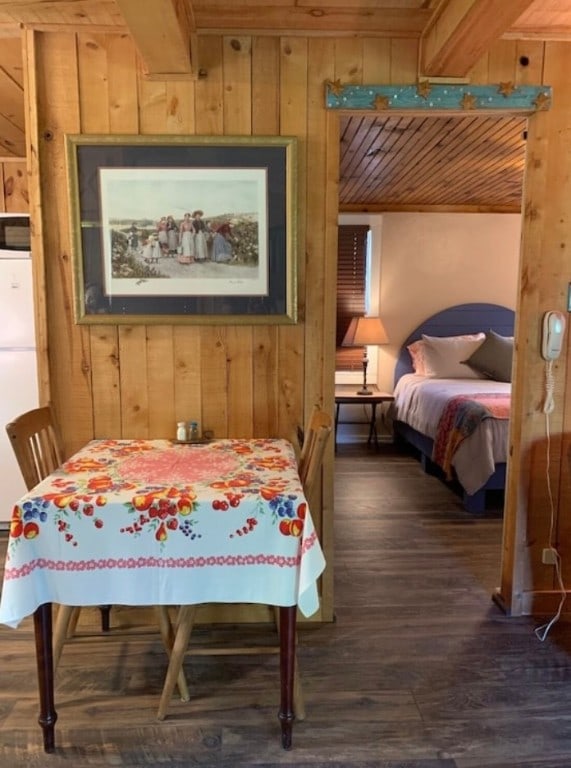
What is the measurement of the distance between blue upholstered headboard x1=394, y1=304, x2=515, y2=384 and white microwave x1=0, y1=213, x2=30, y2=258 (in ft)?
11.9

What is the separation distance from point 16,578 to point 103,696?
0.69 meters

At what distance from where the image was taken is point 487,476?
3715 millimetres

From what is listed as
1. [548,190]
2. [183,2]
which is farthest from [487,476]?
[183,2]

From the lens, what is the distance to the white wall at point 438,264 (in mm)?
5574

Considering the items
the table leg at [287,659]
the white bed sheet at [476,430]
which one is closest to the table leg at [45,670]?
the table leg at [287,659]

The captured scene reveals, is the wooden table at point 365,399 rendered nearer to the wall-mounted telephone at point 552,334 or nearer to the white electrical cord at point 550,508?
the white electrical cord at point 550,508

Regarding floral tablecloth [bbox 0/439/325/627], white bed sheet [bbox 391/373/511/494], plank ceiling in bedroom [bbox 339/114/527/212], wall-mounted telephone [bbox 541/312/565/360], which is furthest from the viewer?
white bed sheet [bbox 391/373/511/494]

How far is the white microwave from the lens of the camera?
3352mm

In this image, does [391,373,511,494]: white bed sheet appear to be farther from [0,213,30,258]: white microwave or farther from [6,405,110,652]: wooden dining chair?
[0,213,30,258]: white microwave

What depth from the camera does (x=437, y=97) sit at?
2.24 metres

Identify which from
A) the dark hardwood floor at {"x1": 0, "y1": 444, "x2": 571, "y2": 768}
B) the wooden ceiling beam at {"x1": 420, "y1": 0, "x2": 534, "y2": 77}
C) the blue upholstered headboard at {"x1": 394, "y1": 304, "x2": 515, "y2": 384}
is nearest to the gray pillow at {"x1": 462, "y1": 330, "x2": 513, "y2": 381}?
the blue upholstered headboard at {"x1": 394, "y1": 304, "x2": 515, "y2": 384}

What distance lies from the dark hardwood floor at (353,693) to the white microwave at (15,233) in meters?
2.14

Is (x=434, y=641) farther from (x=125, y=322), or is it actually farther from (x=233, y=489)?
(x=125, y=322)

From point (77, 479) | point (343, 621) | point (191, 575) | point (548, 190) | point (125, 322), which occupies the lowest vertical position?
point (343, 621)
